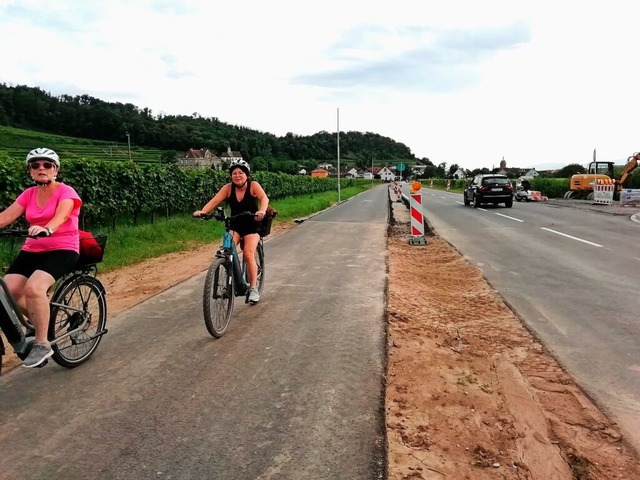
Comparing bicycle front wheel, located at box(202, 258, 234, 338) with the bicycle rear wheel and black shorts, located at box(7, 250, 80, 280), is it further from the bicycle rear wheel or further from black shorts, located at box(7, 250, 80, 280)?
black shorts, located at box(7, 250, 80, 280)

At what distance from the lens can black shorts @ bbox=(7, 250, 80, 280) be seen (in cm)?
378

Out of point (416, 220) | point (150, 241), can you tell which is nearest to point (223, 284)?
point (150, 241)

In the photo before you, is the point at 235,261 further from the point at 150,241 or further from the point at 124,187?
the point at 124,187

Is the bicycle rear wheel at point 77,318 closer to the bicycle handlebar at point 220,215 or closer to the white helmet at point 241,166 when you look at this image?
the bicycle handlebar at point 220,215

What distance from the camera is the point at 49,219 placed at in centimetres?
388

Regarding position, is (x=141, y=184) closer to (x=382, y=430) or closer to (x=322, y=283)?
(x=322, y=283)

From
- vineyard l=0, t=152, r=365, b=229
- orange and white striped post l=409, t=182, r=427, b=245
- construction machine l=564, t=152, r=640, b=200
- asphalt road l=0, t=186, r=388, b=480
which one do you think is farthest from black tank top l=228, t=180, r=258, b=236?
construction machine l=564, t=152, r=640, b=200

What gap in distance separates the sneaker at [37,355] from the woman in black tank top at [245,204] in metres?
2.39

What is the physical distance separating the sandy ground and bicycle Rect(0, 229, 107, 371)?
1.43 meters

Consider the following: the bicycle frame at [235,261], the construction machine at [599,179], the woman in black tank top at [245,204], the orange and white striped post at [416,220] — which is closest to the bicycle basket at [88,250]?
the bicycle frame at [235,261]

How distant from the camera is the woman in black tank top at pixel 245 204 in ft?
18.6

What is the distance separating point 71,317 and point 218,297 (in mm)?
1401

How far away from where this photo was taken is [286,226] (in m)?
17.4

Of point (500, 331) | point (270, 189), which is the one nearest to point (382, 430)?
point (500, 331)
